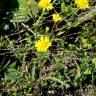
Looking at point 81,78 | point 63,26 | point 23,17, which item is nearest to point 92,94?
point 81,78

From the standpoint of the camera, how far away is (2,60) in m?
2.29

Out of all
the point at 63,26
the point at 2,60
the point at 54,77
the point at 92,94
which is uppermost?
the point at 63,26

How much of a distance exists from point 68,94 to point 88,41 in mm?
446

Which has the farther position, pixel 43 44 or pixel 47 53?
pixel 47 53

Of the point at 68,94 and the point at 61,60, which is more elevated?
the point at 61,60

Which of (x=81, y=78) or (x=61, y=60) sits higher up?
(x=61, y=60)

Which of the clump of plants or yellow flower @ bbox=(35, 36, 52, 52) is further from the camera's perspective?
the clump of plants

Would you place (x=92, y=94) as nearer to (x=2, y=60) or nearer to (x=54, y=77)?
(x=54, y=77)

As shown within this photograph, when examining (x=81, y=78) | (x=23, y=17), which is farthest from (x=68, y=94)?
(x=23, y=17)

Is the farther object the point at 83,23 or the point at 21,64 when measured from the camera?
the point at 83,23

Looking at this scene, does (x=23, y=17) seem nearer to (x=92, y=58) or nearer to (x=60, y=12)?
(x=60, y=12)

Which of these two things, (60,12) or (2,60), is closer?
(2,60)

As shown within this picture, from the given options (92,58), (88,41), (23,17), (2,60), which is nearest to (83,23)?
(88,41)

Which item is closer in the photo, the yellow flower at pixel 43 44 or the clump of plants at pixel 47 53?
the yellow flower at pixel 43 44
